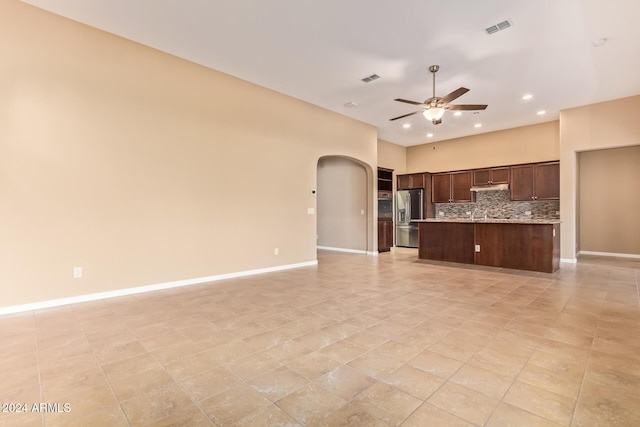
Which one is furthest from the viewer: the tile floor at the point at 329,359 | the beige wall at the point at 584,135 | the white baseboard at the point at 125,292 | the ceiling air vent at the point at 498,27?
the beige wall at the point at 584,135

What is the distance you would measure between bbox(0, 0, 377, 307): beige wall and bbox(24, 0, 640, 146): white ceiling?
0.38 meters

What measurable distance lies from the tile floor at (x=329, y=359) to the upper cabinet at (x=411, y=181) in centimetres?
560

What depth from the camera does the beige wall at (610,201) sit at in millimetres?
7344

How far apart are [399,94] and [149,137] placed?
4.44m

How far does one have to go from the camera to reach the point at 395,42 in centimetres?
408

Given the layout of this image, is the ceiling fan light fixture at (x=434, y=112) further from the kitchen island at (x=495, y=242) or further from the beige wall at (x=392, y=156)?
the beige wall at (x=392, y=156)

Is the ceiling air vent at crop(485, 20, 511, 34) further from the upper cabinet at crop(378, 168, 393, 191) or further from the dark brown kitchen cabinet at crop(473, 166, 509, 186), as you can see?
the dark brown kitchen cabinet at crop(473, 166, 509, 186)

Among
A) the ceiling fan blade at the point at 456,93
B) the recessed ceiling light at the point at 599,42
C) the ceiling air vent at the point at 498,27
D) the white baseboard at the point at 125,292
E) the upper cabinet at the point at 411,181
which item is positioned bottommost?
the white baseboard at the point at 125,292

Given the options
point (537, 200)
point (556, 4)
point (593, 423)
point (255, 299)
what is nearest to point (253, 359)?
point (255, 299)

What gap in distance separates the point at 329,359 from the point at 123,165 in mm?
3704

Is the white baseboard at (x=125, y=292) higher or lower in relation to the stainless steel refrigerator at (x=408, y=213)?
lower

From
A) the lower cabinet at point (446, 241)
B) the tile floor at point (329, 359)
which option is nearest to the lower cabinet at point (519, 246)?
the lower cabinet at point (446, 241)

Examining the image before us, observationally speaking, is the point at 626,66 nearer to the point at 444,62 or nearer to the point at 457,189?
the point at 444,62

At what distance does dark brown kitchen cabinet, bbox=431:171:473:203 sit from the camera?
885 cm
